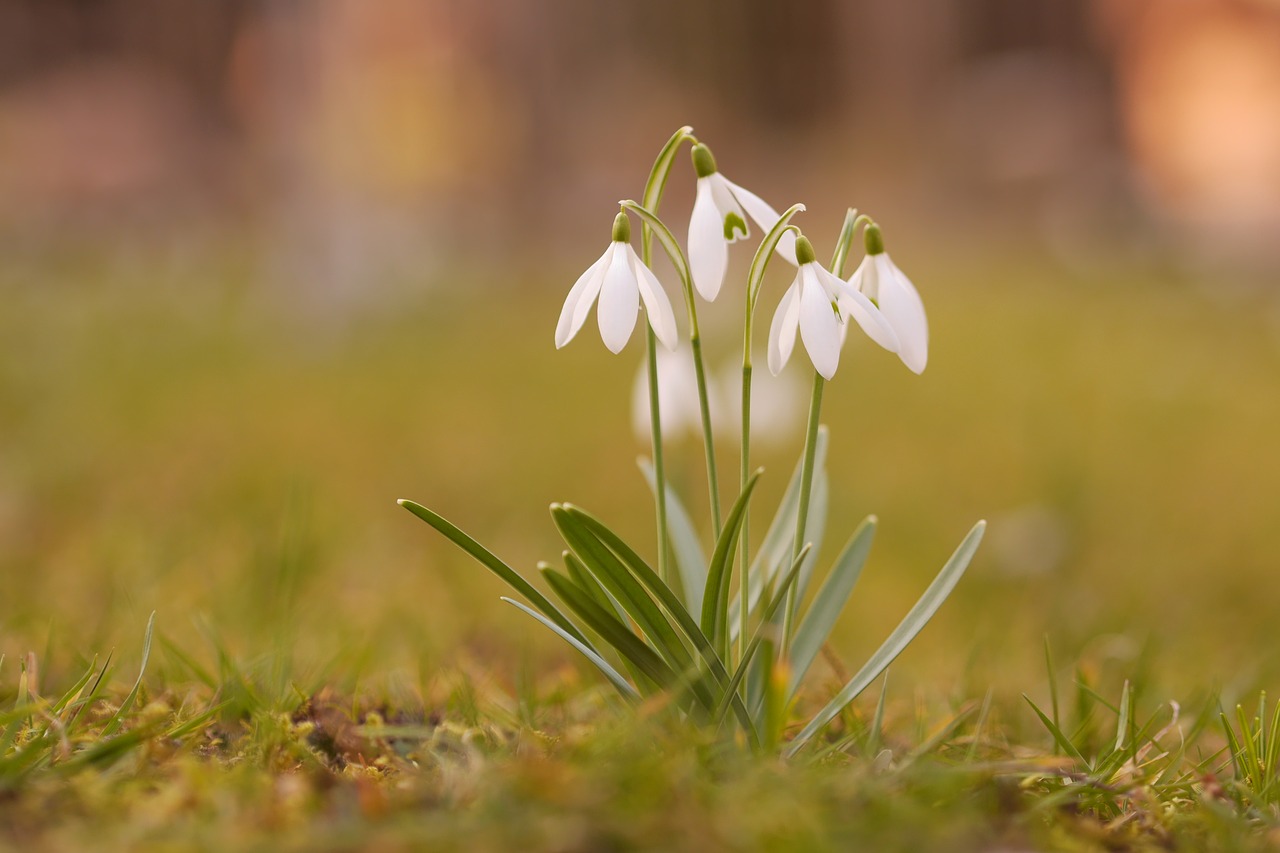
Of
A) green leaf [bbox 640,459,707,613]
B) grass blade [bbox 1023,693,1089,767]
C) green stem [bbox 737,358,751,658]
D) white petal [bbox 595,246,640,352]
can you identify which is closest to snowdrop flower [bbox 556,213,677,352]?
white petal [bbox 595,246,640,352]

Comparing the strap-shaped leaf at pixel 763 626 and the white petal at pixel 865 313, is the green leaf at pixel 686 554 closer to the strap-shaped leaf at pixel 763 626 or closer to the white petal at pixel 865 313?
the strap-shaped leaf at pixel 763 626

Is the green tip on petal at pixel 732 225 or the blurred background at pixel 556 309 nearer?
the green tip on petal at pixel 732 225

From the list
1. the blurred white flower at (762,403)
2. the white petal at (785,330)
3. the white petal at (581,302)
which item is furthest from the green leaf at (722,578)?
the blurred white flower at (762,403)

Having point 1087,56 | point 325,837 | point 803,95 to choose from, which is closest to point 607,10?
point 803,95

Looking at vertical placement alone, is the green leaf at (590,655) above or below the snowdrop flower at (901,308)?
below

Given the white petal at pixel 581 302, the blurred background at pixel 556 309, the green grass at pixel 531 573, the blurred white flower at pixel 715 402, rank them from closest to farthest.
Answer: the green grass at pixel 531 573, the white petal at pixel 581 302, the blurred white flower at pixel 715 402, the blurred background at pixel 556 309

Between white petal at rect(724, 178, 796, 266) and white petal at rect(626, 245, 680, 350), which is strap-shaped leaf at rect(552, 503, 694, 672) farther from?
white petal at rect(724, 178, 796, 266)

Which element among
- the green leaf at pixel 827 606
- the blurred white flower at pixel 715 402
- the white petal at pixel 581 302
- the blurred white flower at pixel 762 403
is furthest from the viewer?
the blurred white flower at pixel 762 403

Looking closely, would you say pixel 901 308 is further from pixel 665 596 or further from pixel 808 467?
pixel 665 596
